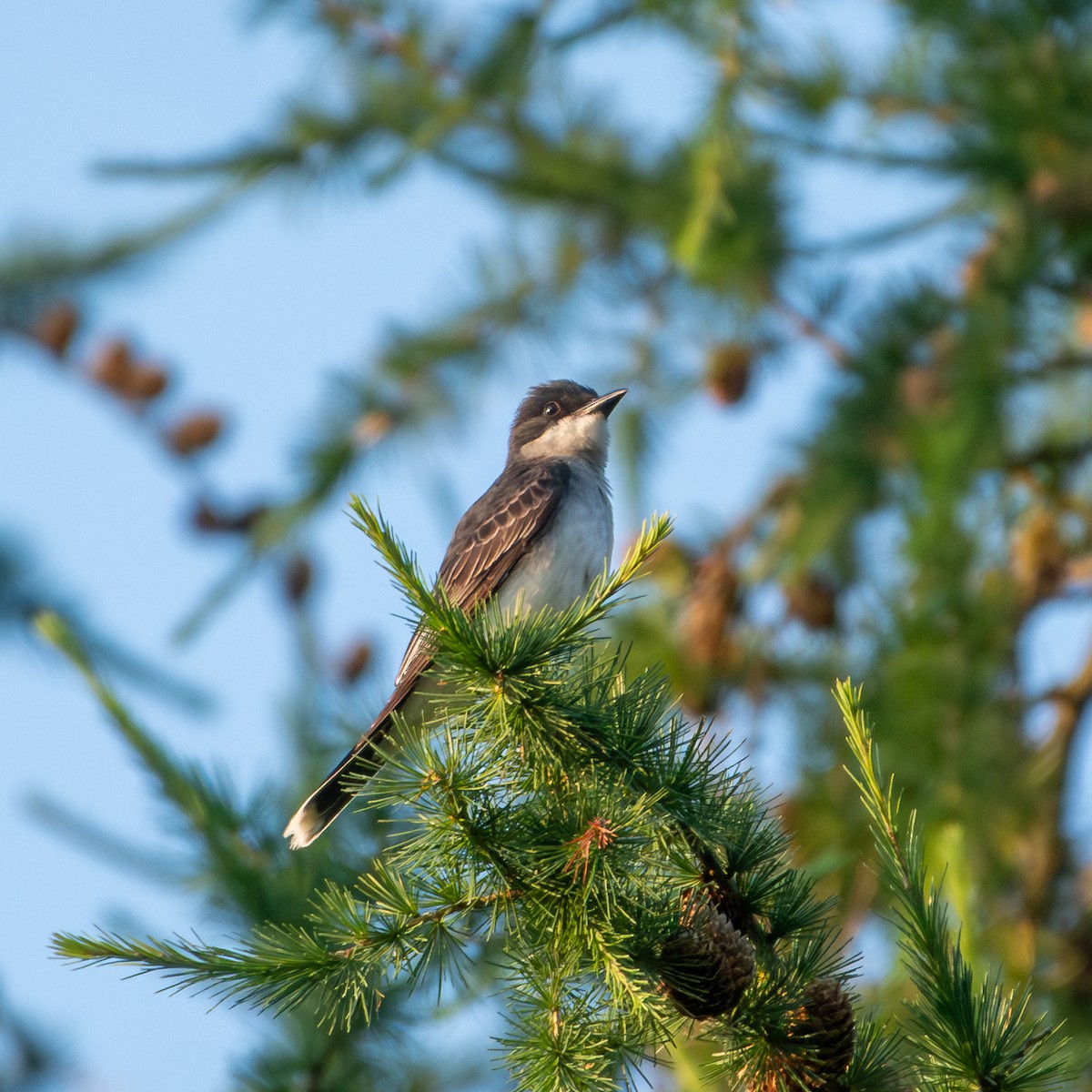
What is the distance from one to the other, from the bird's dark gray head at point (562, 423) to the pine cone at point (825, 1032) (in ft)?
11.8

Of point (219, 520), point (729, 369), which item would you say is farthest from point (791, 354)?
point (219, 520)

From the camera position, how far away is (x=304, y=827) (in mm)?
4148

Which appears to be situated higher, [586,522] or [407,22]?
[407,22]

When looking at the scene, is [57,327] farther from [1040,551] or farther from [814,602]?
[1040,551]

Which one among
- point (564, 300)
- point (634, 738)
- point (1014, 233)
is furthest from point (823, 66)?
point (634, 738)

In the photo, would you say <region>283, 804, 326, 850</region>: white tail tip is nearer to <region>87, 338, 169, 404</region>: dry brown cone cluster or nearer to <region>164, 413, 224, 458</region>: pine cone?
<region>164, 413, 224, 458</region>: pine cone

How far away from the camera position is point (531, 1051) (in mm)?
2645

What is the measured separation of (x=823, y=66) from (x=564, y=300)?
1.53 metres

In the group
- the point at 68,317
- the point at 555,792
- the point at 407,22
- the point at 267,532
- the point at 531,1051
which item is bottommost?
the point at 531,1051

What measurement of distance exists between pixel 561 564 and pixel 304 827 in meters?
1.62

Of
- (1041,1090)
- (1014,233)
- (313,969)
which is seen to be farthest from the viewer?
(1014,233)

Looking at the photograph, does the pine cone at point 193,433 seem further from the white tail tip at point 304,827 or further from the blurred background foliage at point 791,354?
the white tail tip at point 304,827

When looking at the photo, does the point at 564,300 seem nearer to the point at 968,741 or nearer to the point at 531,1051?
the point at 968,741

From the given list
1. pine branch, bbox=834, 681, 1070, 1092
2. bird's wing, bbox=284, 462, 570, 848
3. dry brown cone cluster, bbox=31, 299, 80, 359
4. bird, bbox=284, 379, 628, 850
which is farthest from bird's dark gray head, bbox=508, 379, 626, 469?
pine branch, bbox=834, 681, 1070, 1092
